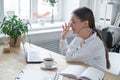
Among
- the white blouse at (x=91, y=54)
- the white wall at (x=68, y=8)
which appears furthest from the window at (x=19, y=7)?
the white blouse at (x=91, y=54)

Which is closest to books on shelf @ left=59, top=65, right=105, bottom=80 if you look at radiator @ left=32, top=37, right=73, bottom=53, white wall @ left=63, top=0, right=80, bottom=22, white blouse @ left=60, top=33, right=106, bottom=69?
white blouse @ left=60, top=33, right=106, bottom=69

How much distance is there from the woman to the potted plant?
1.83ft

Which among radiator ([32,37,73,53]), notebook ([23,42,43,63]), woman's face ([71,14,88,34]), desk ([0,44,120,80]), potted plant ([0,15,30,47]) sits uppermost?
woman's face ([71,14,88,34])

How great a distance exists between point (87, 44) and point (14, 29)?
2.59ft

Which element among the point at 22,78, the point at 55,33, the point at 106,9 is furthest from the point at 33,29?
the point at 22,78

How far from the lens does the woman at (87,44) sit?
189 centimetres

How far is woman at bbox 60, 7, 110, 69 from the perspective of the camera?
6.19ft

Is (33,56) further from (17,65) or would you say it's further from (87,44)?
(87,44)

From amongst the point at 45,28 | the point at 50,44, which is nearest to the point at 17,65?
the point at 50,44

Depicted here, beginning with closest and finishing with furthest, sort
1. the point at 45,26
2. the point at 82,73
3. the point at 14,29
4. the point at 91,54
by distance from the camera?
the point at 82,73 < the point at 91,54 < the point at 14,29 < the point at 45,26

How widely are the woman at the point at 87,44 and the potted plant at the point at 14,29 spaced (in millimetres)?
558

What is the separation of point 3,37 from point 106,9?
5.49 ft

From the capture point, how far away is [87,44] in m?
1.89

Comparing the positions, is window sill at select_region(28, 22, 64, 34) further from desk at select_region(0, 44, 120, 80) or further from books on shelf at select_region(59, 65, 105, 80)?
books on shelf at select_region(59, 65, 105, 80)
